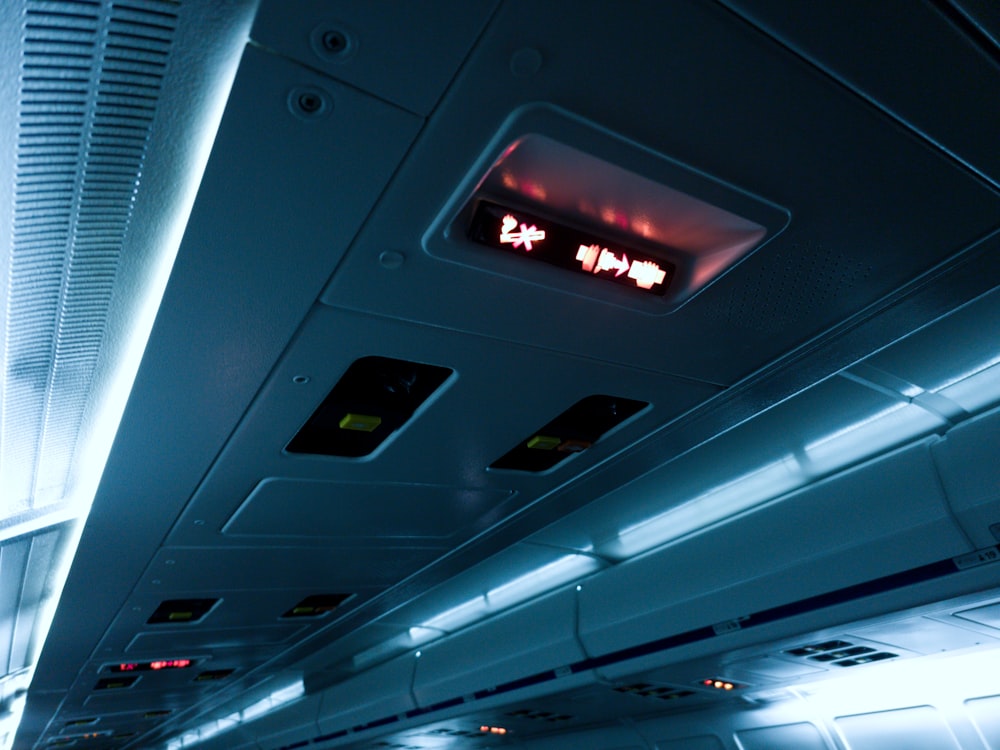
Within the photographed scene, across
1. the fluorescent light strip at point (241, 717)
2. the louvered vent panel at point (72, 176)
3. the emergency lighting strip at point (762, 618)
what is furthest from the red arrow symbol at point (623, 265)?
the fluorescent light strip at point (241, 717)

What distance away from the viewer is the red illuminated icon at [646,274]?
2.33m

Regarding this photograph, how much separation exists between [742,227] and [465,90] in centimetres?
104

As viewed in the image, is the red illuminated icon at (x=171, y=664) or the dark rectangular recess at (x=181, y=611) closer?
the dark rectangular recess at (x=181, y=611)

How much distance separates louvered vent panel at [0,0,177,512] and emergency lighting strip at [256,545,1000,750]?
377 centimetres

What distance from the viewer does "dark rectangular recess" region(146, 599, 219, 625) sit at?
19.1 ft

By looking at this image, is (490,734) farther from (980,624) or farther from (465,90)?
(465,90)

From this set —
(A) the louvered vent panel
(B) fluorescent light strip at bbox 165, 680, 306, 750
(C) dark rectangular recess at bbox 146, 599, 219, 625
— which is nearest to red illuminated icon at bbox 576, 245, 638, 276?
(A) the louvered vent panel

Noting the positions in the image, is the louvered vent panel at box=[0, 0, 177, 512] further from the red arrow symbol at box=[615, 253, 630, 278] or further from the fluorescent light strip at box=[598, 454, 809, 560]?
the fluorescent light strip at box=[598, 454, 809, 560]

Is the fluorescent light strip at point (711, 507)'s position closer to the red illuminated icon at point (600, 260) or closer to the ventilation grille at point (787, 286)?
the ventilation grille at point (787, 286)

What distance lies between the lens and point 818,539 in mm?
4016

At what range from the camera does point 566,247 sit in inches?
86.2

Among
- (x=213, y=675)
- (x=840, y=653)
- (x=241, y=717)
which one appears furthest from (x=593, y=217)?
(x=241, y=717)

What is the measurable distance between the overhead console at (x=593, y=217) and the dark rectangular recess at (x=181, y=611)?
4.91 m

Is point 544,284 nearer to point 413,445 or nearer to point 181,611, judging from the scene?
point 413,445
